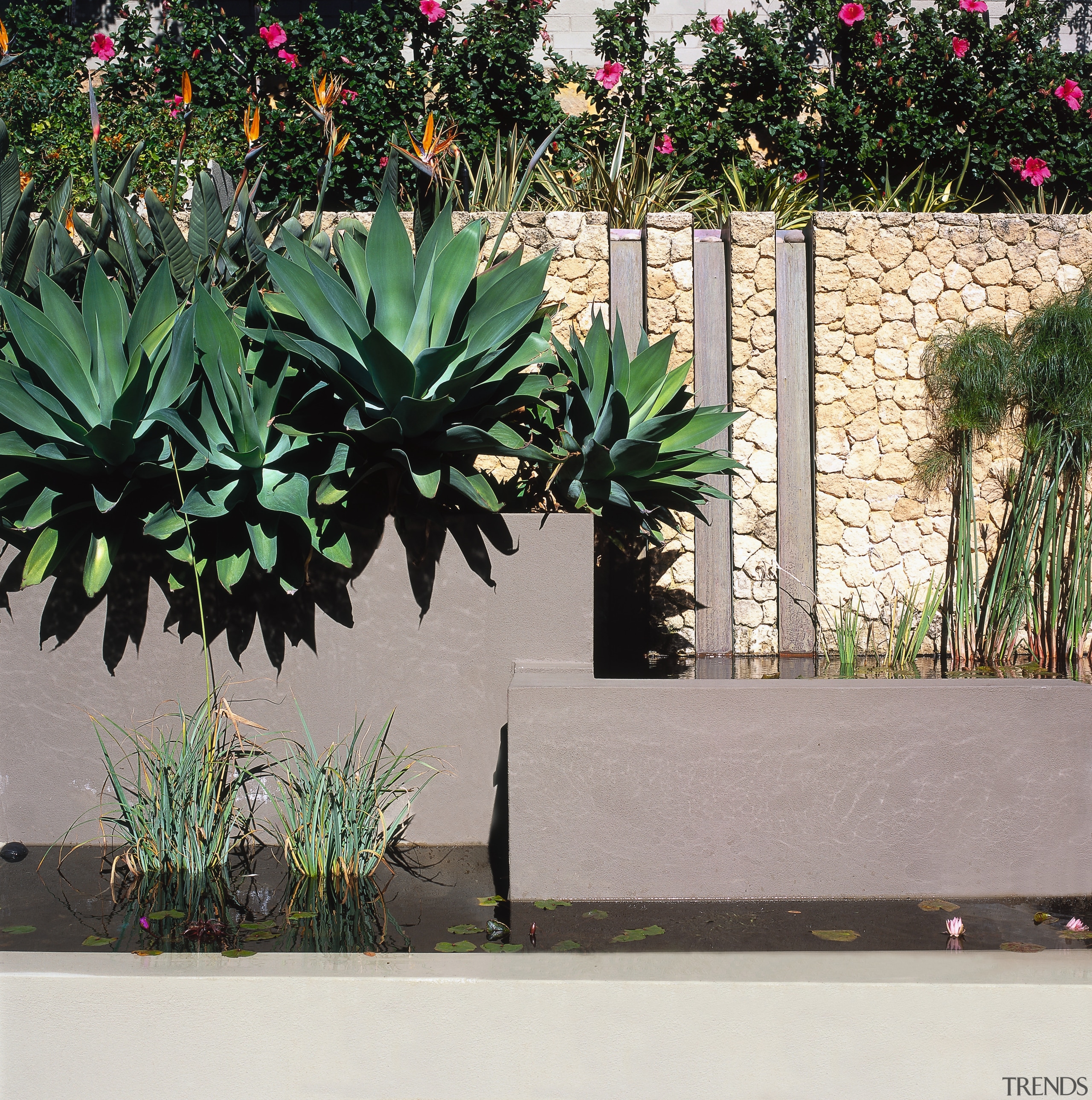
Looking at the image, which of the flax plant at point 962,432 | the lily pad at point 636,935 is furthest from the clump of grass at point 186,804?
the flax plant at point 962,432

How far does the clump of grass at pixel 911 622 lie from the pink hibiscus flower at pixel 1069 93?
3.67 meters

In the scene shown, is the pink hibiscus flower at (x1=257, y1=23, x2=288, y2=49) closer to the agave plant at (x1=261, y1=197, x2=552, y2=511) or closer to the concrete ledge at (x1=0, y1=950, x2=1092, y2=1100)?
the agave plant at (x1=261, y1=197, x2=552, y2=511)

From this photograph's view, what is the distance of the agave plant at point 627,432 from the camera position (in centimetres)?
327

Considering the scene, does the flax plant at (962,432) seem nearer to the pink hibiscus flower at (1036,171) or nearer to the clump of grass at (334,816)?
the pink hibiscus flower at (1036,171)

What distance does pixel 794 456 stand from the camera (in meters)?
5.56

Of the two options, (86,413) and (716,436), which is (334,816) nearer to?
(86,413)

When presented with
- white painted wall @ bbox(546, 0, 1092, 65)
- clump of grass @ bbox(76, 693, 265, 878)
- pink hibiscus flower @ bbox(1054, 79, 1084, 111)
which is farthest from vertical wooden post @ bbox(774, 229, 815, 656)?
clump of grass @ bbox(76, 693, 265, 878)

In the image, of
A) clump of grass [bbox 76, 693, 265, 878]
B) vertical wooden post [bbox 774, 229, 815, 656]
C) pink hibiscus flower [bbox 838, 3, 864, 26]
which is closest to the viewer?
clump of grass [bbox 76, 693, 265, 878]

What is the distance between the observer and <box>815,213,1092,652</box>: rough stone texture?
18.4 ft

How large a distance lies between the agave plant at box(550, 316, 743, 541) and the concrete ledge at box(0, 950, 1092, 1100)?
1652 mm

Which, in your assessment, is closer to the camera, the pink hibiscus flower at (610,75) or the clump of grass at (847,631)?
the clump of grass at (847,631)

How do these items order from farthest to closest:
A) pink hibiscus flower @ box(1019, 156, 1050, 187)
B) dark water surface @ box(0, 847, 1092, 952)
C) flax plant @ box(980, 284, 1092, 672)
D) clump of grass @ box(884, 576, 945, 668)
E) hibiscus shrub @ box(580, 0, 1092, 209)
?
1. hibiscus shrub @ box(580, 0, 1092, 209)
2. pink hibiscus flower @ box(1019, 156, 1050, 187)
3. flax plant @ box(980, 284, 1092, 672)
4. clump of grass @ box(884, 576, 945, 668)
5. dark water surface @ box(0, 847, 1092, 952)

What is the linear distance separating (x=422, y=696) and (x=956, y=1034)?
186 centimetres

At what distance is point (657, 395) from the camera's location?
362cm
